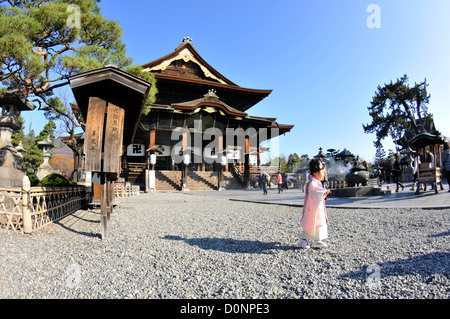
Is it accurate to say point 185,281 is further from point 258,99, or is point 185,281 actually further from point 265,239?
point 258,99

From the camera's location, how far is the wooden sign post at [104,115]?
14.4 feet

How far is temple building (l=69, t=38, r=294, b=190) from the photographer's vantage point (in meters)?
18.9

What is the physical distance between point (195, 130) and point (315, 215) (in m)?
18.4

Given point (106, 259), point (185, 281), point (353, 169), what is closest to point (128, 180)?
point (353, 169)

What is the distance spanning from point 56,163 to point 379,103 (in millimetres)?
44169

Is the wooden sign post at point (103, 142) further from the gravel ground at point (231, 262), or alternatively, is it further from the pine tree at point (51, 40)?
the pine tree at point (51, 40)

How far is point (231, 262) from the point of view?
3.11 m

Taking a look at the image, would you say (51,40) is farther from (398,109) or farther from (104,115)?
(398,109)

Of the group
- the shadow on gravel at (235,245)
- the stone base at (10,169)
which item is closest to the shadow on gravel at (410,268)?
the shadow on gravel at (235,245)

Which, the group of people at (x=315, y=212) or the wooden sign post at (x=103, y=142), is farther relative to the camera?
the wooden sign post at (x=103, y=142)

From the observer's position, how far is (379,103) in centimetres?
2855

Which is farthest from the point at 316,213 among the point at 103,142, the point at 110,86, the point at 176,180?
the point at 176,180

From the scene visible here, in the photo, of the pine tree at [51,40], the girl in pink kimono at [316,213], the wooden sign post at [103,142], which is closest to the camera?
the girl in pink kimono at [316,213]
